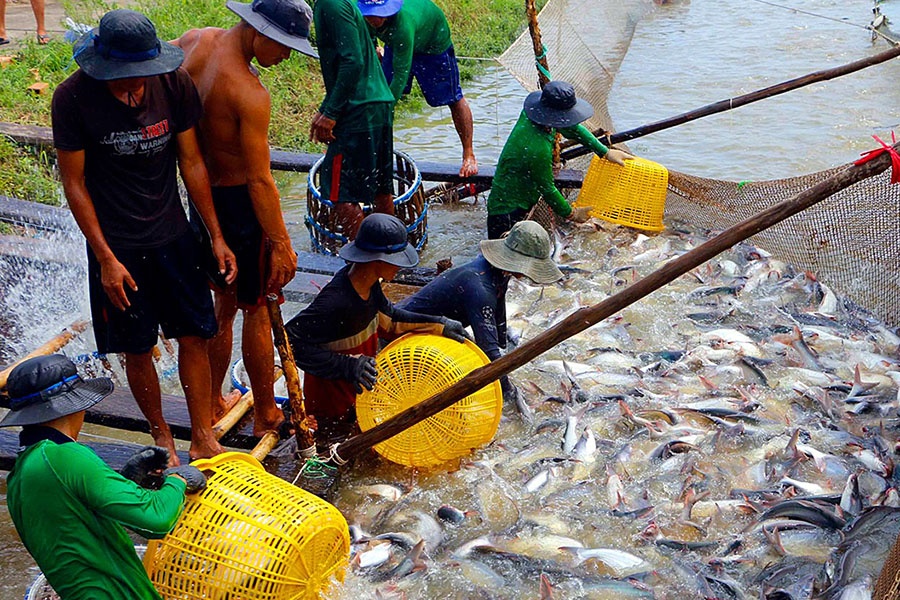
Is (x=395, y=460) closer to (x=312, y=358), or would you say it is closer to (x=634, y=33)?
(x=312, y=358)

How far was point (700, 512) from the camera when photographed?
4336 millimetres

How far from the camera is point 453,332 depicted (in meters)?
4.54

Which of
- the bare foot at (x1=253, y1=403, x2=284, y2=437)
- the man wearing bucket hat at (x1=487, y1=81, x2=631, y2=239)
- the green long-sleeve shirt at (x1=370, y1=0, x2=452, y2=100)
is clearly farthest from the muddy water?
the green long-sleeve shirt at (x1=370, y1=0, x2=452, y2=100)

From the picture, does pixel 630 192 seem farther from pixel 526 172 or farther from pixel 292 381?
pixel 292 381

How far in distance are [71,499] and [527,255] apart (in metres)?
2.87

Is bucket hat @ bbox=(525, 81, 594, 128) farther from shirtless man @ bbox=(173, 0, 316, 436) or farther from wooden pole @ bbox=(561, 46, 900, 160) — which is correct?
shirtless man @ bbox=(173, 0, 316, 436)

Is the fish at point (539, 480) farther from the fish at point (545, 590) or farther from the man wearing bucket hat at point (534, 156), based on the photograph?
the man wearing bucket hat at point (534, 156)

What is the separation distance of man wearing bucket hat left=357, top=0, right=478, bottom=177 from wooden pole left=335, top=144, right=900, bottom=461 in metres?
3.41

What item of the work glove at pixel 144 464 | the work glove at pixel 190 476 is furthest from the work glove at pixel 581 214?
the work glove at pixel 144 464

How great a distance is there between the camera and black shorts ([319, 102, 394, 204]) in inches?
236

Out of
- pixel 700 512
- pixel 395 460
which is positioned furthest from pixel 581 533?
pixel 395 460

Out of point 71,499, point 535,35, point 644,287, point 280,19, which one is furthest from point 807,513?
point 535,35

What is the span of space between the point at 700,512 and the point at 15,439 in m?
3.65

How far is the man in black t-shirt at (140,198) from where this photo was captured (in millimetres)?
3410
